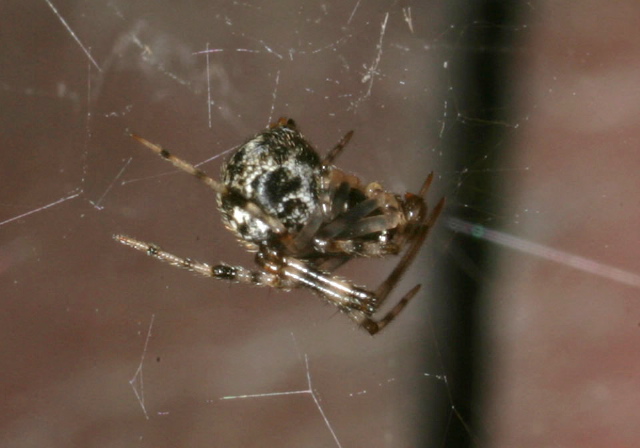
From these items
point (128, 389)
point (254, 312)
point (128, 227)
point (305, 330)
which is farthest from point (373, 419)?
point (128, 227)

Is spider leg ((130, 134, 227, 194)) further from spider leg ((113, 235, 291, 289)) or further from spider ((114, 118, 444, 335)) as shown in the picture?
spider leg ((113, 235, 291, 289))

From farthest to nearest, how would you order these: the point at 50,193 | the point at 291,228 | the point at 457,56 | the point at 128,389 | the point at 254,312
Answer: the point at 457,56
the point at 254,312
the point at 128,389
the point at 50,193
the point at 291,228

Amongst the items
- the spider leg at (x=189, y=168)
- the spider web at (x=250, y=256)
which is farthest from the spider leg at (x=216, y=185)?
the spider web at (x=250, y=256)

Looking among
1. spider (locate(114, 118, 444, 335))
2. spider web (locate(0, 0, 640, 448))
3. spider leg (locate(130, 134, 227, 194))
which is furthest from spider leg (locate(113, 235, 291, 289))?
spider web (locate(0, 0, 640, 448))

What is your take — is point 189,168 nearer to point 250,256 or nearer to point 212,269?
point 212,269

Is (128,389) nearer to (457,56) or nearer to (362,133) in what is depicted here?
(362,133)

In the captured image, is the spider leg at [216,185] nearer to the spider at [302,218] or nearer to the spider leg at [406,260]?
the spider at [302,218]

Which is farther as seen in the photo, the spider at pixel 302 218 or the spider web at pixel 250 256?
the spider web at pixel 250 256
